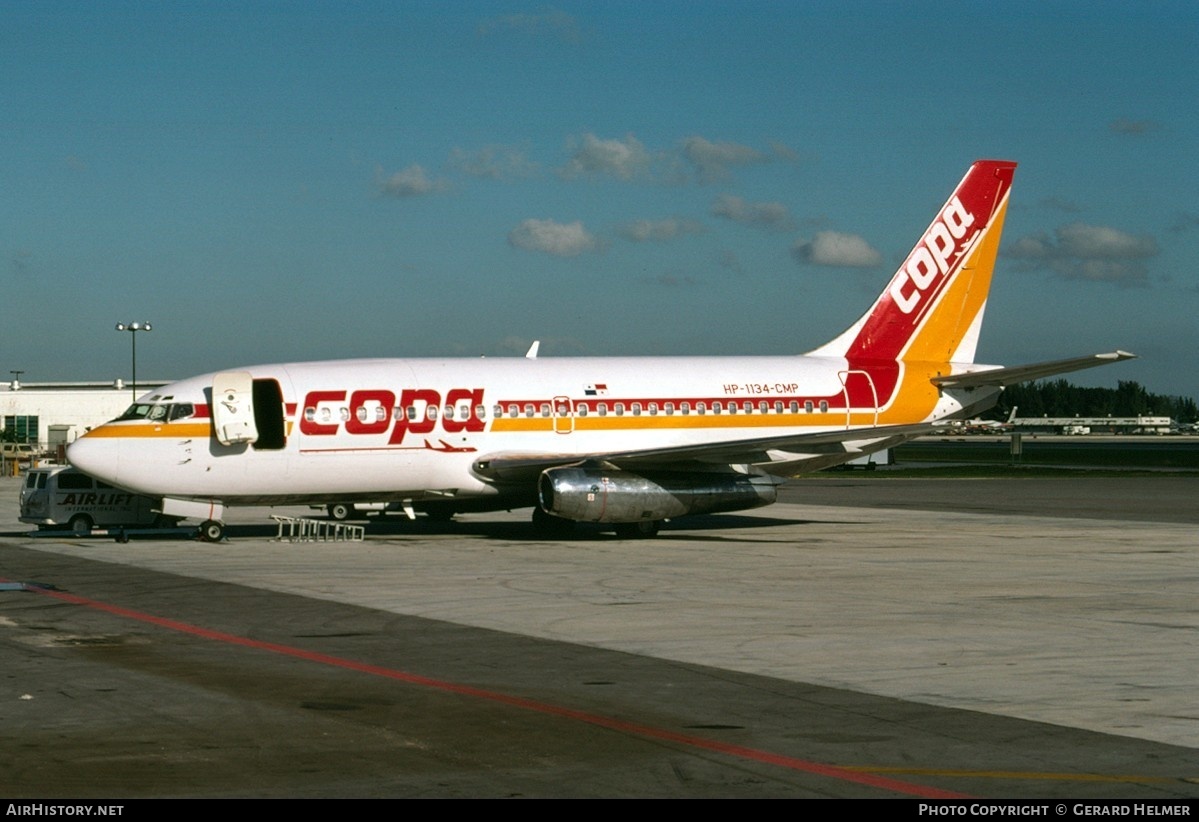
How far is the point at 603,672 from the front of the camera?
16594mm

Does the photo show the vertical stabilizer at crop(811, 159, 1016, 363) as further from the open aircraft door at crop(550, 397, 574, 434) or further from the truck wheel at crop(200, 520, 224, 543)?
the truck wheel at crop(200, 520, 224, 543)

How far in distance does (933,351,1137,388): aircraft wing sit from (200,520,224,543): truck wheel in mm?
20062

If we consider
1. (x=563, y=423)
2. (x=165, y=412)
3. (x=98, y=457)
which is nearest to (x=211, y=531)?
(x=165, y=412)

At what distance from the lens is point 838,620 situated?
68.9 ft

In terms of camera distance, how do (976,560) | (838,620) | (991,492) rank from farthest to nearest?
(991,492) → (976,560) → (838,620)

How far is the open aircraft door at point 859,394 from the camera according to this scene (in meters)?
40.7

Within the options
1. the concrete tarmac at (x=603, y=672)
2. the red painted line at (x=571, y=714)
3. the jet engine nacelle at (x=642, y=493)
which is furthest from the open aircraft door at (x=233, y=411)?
the red painted line at (x=571, y=714)

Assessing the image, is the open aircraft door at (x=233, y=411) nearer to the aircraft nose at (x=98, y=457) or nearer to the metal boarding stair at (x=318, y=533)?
the aircraft nose at (x=98, y=457)

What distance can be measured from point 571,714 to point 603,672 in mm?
2621

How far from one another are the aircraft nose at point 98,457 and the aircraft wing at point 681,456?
8579 millimetres

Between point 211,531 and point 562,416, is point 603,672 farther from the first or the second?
point 211,531

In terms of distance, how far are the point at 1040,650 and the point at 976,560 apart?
40.3 feet
